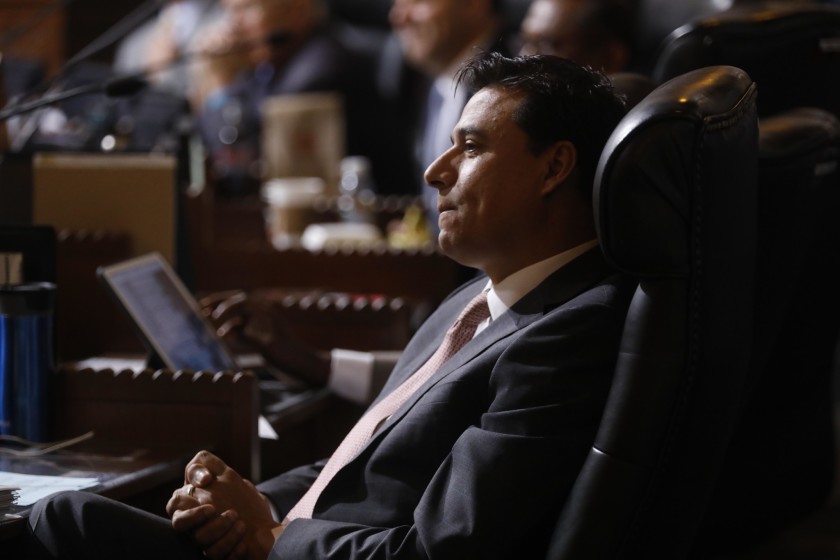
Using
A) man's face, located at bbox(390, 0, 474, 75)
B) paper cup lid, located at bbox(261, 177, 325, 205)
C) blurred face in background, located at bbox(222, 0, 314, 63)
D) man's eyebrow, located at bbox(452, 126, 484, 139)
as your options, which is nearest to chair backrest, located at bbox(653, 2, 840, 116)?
man's eyebrow, located at bbox(452, 126, 484, 139)

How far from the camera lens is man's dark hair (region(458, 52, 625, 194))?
1294 millimetres

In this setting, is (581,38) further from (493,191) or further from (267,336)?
(493,191)

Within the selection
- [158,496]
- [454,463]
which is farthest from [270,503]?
[454,463]

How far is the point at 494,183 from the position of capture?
4.25 feet

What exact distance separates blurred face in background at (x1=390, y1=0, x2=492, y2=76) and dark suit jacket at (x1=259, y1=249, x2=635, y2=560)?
3.33 meters

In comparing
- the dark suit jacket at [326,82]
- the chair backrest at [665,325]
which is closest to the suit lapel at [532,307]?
the chair backrest at [665,325]

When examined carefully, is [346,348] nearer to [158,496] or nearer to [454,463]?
[158,496]

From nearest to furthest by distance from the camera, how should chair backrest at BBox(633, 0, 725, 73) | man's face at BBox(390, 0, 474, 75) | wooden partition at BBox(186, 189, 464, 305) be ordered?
wooden partition at BBox(186, 189, 464, 305), chair backrest at BBox(633, 0, 725, 73), man's face at BBox(390, 0, 474, 75)

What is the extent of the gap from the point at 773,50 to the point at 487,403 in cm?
72

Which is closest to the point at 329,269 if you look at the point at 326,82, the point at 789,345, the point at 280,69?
the point at 789,345

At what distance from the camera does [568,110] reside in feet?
4.26

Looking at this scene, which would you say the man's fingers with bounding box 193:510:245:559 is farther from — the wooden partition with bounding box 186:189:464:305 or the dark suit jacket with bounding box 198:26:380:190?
the dark suit jacket with bounding box 198:26:380:190

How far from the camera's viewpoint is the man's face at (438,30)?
446cm

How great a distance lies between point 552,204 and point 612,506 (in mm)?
377
